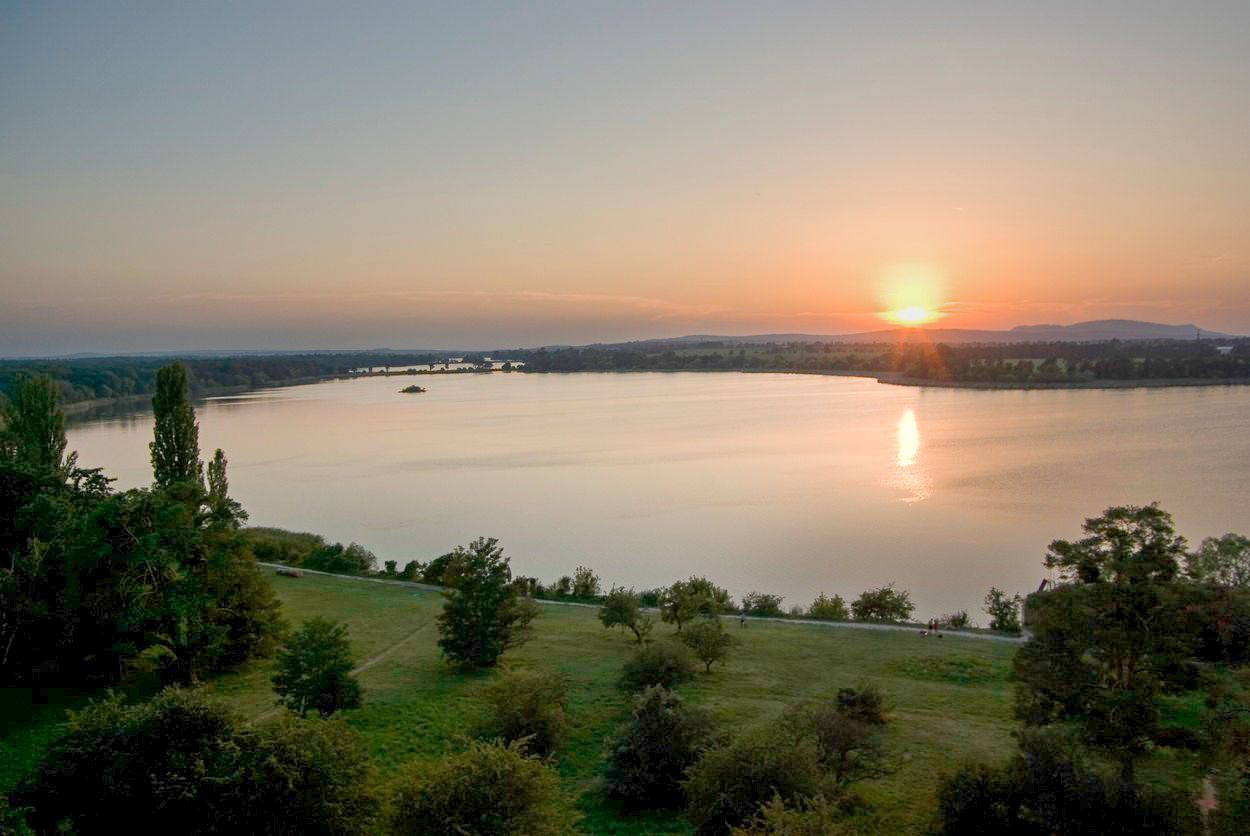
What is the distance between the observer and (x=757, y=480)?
165 feet

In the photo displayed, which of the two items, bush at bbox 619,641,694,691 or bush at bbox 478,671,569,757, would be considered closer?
bush at bbox 478,671,569,757

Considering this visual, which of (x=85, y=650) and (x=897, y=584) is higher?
(x=85, y=650)

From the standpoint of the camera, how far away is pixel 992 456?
2176 inches

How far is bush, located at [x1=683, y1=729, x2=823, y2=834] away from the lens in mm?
10023

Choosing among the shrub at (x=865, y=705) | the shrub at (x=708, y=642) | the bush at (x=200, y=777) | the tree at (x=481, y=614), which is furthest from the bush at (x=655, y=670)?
the bush at (x=200, y=777)

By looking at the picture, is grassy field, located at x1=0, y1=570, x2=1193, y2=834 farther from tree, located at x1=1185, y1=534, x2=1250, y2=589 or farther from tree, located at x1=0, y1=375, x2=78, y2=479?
tree, located at x1=0, y1=375, x2=78, y2=479

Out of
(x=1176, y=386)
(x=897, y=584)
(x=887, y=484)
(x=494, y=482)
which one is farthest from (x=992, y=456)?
(x=1176, y=386)

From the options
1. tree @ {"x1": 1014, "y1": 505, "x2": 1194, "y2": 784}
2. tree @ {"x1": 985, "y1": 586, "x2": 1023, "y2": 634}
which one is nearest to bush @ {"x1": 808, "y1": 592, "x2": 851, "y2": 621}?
tree @ {"x1": 985, "y1": 586, "x2": 1023, "y2": 634}

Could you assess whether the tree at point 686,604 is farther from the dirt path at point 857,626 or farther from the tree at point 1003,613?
the tree at point 1003,613

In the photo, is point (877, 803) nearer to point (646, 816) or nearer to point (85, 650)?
point (646, 816)

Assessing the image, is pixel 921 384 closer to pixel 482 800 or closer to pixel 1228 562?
pixel 1228 562

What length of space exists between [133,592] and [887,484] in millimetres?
41866

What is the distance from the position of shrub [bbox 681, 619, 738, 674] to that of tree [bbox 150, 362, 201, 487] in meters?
17.8

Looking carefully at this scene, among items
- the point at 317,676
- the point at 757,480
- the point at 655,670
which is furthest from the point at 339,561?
the point at 757,480
